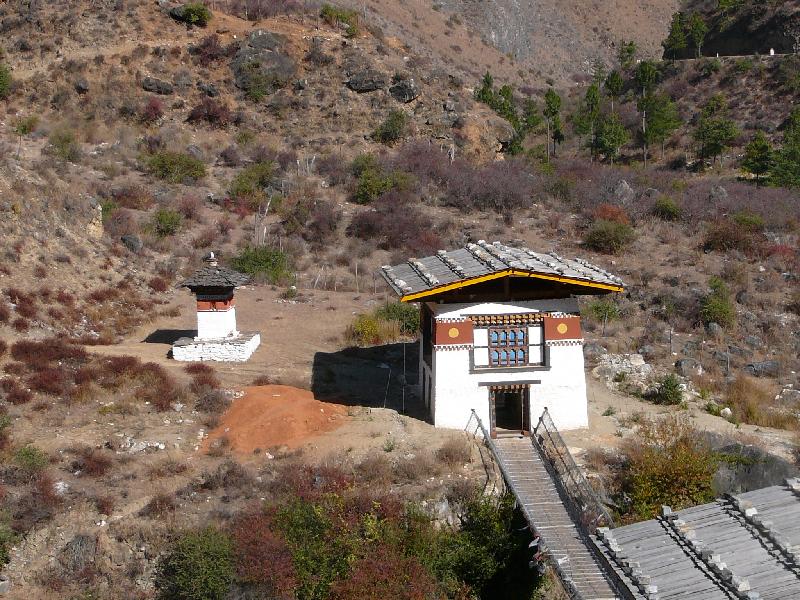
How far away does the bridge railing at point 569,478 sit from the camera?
1426 centimetres

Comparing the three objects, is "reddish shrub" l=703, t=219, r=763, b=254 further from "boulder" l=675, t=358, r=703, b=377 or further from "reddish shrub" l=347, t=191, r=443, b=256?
"boulder" l=675, t=358, r=703, b=377

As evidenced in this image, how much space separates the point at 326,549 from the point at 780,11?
78878 millimetres

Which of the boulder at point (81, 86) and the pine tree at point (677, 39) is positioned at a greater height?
the pine tree at point (677, 39)

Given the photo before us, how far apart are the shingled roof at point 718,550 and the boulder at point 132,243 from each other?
2805 centimetres

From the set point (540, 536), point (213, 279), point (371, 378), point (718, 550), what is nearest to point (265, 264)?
point (213, 279)

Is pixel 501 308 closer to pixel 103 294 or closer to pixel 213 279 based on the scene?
Result: pixel 213 279

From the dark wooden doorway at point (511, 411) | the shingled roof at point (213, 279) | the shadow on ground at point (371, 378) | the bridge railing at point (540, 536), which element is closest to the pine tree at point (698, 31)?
the shadow on ground at point (371, 378)

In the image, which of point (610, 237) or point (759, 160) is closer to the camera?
point (610, 237)

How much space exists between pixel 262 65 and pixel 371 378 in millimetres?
37133

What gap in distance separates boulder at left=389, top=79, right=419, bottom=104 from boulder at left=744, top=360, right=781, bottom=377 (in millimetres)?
35493

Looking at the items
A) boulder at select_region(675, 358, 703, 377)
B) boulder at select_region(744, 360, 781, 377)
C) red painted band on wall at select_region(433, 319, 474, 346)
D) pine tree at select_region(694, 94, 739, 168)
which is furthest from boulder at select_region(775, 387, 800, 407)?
pine tree at select_region(694, 94, 739, 168)

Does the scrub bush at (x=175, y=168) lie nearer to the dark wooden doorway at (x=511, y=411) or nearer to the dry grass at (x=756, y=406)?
the dark wooden doorway at (x=511, y=411)

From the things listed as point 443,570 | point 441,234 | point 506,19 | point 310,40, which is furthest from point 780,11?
point 443,570

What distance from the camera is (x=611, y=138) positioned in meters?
61.0
